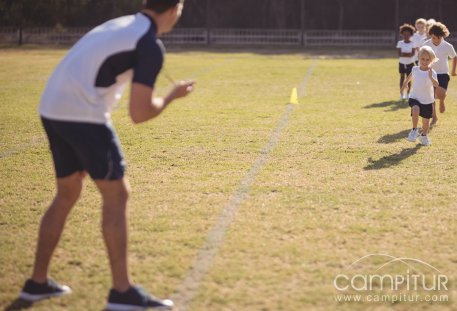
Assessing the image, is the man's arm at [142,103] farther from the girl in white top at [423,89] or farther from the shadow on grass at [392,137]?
the girl in white top at [423,89]

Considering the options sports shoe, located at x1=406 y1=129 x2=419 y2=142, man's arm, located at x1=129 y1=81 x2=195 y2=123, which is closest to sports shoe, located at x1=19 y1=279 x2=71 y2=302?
man's arm, located at x1=129 y1=81 x2=195 y2=123

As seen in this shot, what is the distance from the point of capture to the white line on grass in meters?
3.76

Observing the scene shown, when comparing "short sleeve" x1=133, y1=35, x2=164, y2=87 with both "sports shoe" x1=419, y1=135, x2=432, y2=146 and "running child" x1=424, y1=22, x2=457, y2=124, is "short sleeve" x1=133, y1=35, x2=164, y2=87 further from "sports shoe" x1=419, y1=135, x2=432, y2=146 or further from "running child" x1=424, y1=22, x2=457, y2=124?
"running child" x1=424, y1=22, x2=457, y2=124

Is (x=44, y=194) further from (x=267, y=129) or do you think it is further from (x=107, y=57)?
(x=267, y=129)

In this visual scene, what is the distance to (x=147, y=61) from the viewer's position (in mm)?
3367

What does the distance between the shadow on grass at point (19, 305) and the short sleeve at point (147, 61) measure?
1.54 m

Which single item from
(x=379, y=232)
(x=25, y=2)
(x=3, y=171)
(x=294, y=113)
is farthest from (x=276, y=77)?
(x=25, y=2)

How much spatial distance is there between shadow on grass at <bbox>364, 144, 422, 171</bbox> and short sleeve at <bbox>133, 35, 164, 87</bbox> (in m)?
4.39

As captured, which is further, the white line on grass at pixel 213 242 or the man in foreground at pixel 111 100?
the white line on grass at pixel 213 242

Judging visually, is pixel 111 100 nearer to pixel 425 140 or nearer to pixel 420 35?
pixel 425 140

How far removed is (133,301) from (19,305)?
72 centimetres

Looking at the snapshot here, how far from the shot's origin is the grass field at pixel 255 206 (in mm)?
3943

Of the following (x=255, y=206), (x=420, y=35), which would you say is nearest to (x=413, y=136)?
(x=255, y=206)

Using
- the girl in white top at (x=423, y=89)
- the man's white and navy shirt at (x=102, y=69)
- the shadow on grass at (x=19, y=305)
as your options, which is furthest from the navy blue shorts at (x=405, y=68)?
the shadow on grass at (x=19, y=305)
